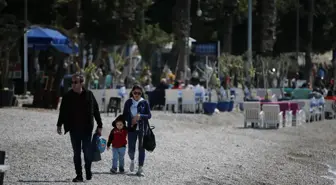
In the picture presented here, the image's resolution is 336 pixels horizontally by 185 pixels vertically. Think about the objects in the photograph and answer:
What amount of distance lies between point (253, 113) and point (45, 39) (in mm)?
10703

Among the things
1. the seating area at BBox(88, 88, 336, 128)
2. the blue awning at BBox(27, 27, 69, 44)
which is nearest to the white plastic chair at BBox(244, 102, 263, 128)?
the seating area at BBox(88, 88, 336, 128)

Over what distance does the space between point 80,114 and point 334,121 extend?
22161 millimetres

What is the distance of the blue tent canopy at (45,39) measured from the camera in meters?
34.3

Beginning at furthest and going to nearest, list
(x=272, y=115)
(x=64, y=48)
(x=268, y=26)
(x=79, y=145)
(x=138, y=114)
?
(x=268, y=26), (x=64, y=48), (x=272, y=115), (x=138, y=114), (x=79, y=145)

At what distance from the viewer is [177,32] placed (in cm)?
3816

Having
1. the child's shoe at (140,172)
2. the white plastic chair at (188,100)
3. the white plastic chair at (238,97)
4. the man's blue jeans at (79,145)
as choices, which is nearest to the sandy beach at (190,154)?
the child's shoe at (140,172)

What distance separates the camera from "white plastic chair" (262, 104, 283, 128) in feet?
88.6

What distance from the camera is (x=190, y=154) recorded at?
60.7ft

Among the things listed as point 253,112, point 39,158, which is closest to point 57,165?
point 39,158

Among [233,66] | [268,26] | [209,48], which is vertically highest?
[268,26]

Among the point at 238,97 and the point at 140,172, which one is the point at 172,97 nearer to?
the point at 238,97

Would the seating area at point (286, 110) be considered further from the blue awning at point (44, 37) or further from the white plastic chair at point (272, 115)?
the blue awning at point (44, 37)

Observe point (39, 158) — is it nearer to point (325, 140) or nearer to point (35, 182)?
point (35, 182)

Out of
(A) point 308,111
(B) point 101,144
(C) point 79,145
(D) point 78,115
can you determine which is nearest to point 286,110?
(A) point 308,111
